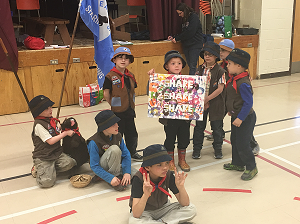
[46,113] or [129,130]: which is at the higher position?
[46,113]

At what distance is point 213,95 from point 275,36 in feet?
17.7

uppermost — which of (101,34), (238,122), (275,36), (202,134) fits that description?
(101,34)

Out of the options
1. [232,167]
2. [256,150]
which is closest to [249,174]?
[232,167]

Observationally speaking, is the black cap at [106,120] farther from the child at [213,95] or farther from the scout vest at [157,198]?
the child at [213,95]

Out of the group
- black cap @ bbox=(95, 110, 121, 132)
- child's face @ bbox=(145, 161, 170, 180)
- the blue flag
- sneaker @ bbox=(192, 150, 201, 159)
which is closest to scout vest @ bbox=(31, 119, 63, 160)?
black cap @ bbox=(95, 110, 121, 132)

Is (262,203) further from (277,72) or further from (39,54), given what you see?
(277,72)

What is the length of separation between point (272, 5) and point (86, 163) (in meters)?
6.27

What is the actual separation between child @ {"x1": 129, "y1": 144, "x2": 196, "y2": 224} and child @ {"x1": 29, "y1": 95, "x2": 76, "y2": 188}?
46.4 inches

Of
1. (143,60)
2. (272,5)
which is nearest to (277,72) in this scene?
(272,5)

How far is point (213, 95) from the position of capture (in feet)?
12.1

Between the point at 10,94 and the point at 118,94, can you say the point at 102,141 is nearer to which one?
the point at 118,94

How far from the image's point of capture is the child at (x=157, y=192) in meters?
2.31

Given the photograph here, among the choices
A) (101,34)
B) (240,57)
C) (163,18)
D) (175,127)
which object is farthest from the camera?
(163,18)

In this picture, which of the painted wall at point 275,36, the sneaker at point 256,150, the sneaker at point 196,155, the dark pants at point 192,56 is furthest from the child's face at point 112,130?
the painted wall at point 275,36
